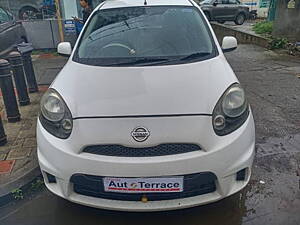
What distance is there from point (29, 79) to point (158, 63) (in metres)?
3.57

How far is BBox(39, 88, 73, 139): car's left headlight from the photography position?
84.0 inches

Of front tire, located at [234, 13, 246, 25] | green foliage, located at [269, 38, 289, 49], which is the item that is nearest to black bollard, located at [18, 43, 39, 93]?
green foliage, located at [269, 38, 289, 49]

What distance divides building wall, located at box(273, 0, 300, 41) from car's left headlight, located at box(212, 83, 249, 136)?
8.27 metres

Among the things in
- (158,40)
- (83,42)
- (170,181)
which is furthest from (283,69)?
(170,181)

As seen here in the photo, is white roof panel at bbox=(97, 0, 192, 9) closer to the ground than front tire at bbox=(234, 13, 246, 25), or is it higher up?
higher up

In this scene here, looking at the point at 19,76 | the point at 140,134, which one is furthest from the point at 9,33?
the point at 140,134

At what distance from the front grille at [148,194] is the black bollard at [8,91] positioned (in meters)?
2.37

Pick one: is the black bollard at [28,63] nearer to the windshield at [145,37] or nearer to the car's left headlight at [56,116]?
the windshield at [145,37]

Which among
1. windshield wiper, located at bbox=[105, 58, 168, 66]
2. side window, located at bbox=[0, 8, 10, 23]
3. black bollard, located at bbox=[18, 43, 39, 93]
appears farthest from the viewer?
side window, located at bbox=[0, 8, 10, 23]

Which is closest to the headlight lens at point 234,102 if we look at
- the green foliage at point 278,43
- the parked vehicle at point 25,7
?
the green foliage at point 278,43

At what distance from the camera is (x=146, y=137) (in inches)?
78.3

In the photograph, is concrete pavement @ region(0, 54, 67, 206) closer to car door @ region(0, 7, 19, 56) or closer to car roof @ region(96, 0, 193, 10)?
car roof @ region(96, 0, 193, 10)

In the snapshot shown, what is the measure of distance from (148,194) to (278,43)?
28.8 feet

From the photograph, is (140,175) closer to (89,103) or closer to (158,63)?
(89,103)
